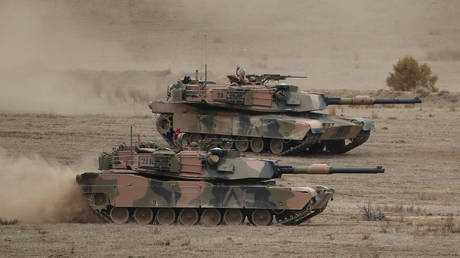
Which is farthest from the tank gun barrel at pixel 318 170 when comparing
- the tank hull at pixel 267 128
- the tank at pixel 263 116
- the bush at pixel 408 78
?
the bush at pixel 408 78

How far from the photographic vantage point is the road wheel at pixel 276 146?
3922cm

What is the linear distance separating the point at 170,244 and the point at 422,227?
556 cm

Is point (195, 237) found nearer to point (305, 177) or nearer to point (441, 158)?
point (305, 177)

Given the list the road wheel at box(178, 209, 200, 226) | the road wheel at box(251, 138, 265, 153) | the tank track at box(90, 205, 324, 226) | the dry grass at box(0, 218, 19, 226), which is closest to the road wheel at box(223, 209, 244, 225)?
the road wheel at box(178, 209, 200, 226)

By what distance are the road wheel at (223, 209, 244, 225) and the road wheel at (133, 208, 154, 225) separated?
62.0 inches

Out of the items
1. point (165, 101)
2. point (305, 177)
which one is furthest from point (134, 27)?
point (305, 177)

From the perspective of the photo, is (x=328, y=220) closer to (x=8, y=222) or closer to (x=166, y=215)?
(x=166, y=215)

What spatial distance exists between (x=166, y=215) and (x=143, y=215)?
504 mm

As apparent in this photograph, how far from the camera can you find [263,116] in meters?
39.3

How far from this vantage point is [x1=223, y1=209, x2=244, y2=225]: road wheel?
24.8 meters

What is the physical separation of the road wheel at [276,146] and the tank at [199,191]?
13974mm

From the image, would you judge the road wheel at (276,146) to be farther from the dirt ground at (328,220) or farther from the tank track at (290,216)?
the tank track at (290,216)

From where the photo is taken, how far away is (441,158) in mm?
40250

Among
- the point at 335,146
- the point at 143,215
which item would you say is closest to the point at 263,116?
the point at 335,146
